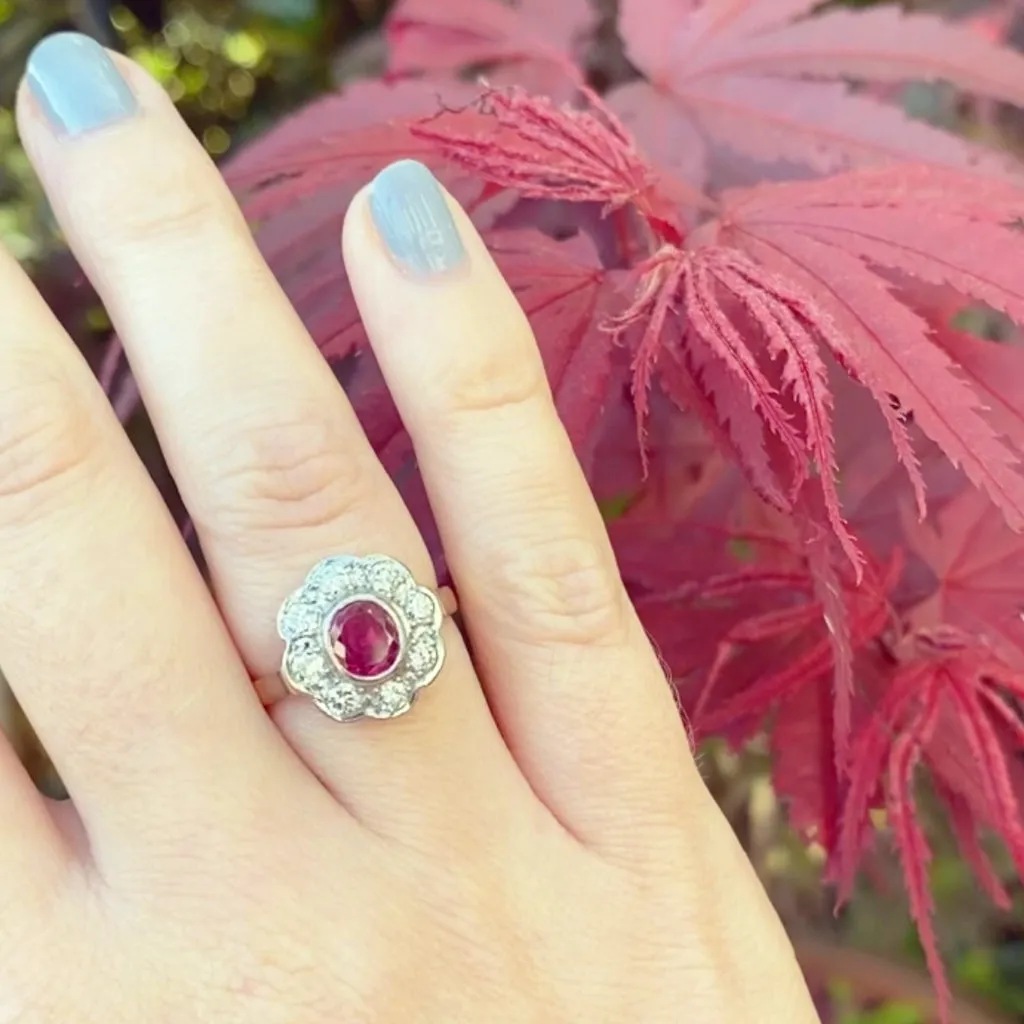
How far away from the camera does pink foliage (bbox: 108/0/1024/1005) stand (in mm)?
454

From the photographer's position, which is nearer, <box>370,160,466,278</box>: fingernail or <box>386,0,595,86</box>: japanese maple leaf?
<box>370,160,466,278</box>: fingernail

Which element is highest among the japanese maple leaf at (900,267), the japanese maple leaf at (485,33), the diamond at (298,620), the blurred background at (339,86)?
the japanese maple leaf at (485,33)

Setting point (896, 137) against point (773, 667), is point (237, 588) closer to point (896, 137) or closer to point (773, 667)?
point (773, 667)

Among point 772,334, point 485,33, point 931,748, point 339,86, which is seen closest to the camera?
point 772,334

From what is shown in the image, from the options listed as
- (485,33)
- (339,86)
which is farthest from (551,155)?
(339,86)

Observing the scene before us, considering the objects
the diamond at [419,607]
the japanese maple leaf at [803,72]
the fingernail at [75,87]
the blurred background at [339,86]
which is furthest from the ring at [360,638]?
the blurred background at [339,86]

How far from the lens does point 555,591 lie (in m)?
0.50

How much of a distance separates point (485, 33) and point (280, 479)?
39cm

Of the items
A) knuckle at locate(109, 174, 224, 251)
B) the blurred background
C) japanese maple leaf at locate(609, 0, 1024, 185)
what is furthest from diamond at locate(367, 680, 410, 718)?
the blurred background

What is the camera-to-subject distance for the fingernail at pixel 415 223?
469 millimetres

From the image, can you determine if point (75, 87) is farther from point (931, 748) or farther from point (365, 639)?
point (931, 748)

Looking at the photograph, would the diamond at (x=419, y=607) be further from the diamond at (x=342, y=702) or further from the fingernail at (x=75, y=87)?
the fingernail at (x=75, y=87)

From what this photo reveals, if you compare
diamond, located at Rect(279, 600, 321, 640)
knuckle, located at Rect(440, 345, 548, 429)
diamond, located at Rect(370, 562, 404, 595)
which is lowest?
diamond, located at Rect(279, 600, 321, 640)

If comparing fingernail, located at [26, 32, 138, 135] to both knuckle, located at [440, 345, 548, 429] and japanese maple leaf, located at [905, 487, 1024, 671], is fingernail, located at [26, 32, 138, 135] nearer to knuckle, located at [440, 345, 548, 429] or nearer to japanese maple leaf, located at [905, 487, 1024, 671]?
knuckle, located at [440, 345, 548, 429]
